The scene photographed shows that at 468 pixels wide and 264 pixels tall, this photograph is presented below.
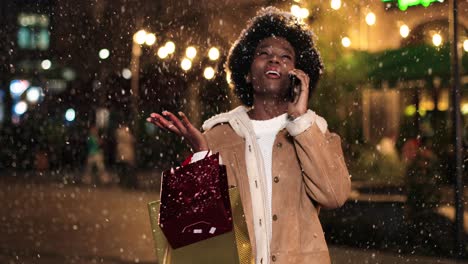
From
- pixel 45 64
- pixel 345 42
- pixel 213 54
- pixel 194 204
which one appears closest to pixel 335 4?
pixel 345 42

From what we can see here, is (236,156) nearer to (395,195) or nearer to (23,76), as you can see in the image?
(395,195)

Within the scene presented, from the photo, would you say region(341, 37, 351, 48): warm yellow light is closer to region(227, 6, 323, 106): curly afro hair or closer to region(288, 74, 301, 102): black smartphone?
region(227, 6, 323, 106): curly afro hair

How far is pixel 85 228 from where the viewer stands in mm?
14039

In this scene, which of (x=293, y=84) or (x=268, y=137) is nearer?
(x=293, y=84)

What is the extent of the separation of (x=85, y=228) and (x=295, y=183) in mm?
10954

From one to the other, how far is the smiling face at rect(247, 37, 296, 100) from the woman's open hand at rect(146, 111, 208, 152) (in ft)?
1.09

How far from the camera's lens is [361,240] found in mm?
11734

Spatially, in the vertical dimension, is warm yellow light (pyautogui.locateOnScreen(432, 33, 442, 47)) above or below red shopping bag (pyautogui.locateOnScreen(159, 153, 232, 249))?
above

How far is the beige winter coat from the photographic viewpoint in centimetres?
336

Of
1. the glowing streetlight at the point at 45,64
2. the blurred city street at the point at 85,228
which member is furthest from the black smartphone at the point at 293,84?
the glowing streetlight at the point at 45,64

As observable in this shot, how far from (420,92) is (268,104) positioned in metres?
20.6

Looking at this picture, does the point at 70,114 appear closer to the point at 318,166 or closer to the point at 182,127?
the point at 182,127

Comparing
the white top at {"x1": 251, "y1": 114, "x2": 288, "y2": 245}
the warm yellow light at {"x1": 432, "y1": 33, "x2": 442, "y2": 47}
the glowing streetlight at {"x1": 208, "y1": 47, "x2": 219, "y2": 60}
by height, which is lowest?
the white top at {"x1": 251, "y1": 114, "x2": 288, "y2": 245}

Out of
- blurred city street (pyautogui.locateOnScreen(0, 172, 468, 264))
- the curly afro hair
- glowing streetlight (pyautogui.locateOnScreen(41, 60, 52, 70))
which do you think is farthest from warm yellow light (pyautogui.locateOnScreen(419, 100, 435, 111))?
glowing streetlight (pyautogui.locateOnScreen(41, 60, 52, 70))
